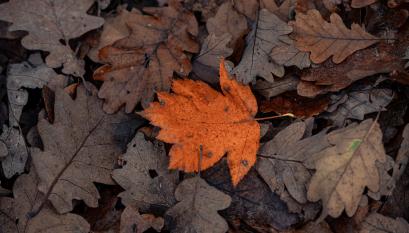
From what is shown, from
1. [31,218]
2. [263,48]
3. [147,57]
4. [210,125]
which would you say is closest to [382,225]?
[210,125]

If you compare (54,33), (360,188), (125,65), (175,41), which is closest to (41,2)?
(54,33)

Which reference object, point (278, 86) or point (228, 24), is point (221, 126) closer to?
point (278, 86)

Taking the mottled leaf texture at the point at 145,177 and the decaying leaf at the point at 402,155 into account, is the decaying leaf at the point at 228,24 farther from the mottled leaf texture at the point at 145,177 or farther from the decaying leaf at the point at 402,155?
the decaying leaf at the point at 402,155

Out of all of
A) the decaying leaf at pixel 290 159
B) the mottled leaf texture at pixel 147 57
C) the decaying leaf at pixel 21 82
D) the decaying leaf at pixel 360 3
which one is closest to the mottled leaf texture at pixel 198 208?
the decaying leaf at pixel 290 159

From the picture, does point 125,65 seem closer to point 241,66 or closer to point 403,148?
point 241,66

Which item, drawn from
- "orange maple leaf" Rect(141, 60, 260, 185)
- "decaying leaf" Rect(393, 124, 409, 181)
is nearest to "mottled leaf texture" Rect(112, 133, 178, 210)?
"orange maple leaf" Rect(141, 60, 260, 185)
